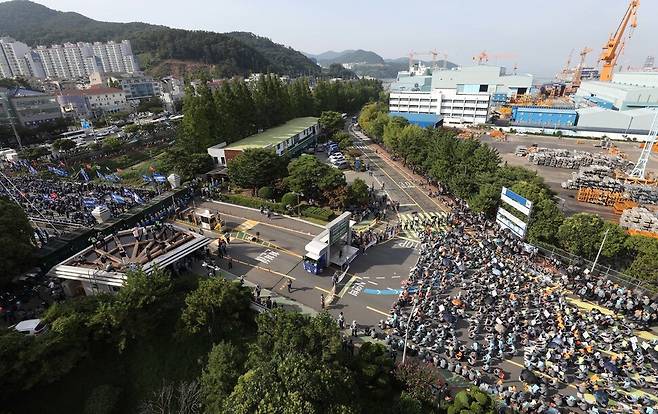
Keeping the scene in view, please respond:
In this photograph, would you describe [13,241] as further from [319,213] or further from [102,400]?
[319,213]

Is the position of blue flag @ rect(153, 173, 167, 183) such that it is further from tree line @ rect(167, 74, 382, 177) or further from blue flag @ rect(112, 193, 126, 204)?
blue flag @ rect(112, 193, 126, 204)

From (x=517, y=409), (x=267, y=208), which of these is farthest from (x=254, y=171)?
(x=517, y=409)

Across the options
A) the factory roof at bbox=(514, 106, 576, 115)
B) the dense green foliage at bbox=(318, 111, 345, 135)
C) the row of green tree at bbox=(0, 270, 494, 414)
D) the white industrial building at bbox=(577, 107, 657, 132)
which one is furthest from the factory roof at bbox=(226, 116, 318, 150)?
the white industrial building at bbox=(577, 107, 657, 132)

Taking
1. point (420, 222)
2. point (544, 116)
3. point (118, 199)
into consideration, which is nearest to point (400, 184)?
point (420, 222)

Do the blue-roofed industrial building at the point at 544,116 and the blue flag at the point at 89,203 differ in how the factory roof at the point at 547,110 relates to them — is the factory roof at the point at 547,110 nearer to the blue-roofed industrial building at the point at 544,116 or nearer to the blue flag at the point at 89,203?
the blue-roofed industrial building at the point at 544,116

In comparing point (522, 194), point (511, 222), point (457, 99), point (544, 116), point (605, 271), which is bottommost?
point (605, 271)
